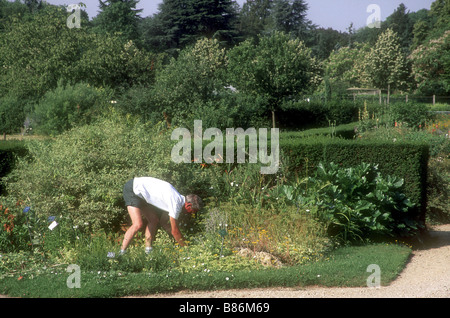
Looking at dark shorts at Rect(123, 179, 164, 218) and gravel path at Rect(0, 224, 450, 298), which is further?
dark shorts at Rect(123, 179, 164, 218)

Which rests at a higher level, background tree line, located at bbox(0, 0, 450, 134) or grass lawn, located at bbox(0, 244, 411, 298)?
background tree line, located at bbox(0, 0, 450, 134)

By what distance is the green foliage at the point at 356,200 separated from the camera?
7773 millimetres

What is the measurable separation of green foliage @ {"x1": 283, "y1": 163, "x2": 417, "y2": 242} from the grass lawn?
1.40 metres

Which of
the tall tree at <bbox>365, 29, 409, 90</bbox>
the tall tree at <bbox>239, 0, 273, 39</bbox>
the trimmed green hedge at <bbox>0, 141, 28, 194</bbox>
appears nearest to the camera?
the trimmed green hedge at <bbox>0, 141, 28, 194</bbox>

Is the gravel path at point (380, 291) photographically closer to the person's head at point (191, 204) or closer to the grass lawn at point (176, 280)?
the grass lawn at point (176, 280)

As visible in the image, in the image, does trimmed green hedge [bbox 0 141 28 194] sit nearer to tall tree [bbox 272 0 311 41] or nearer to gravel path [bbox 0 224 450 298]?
gravel path [bbox 0 224 450 298]

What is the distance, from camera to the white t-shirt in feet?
21.1

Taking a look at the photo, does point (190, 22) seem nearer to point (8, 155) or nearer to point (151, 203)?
point (8, 155)

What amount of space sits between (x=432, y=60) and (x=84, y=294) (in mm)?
40230

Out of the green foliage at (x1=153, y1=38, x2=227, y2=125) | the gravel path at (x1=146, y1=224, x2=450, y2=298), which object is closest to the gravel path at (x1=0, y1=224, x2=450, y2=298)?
the gravel path at (x1=146, y1=224, x2=450, y2=298)

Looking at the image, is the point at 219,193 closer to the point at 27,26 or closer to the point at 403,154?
the point at 403,154

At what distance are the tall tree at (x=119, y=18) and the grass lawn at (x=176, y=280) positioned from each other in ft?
120
